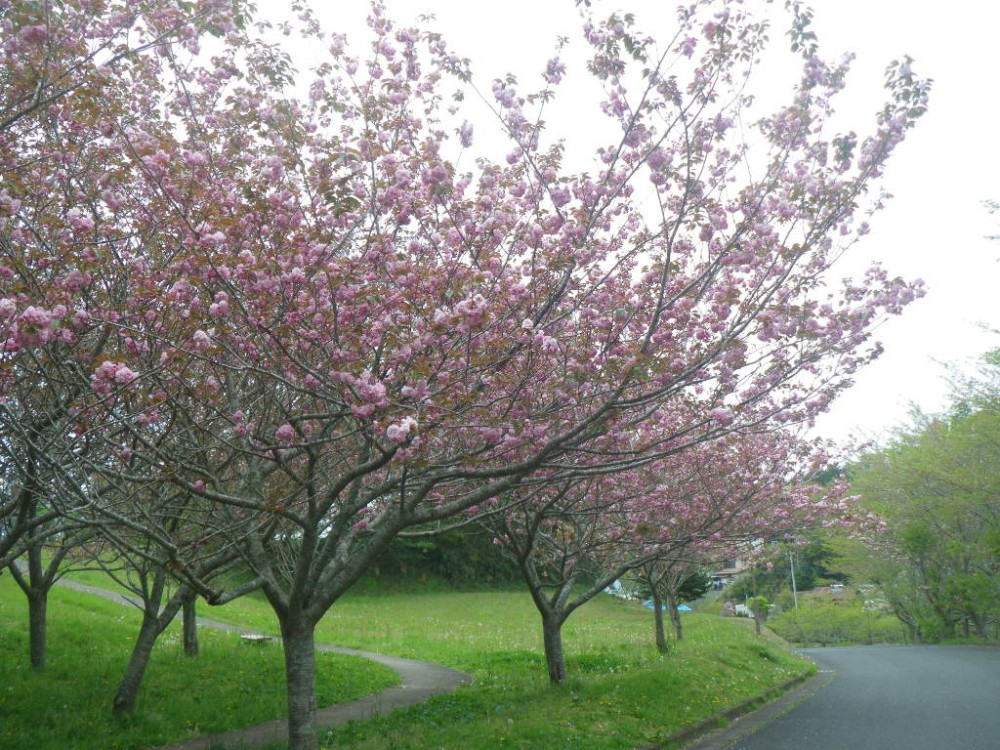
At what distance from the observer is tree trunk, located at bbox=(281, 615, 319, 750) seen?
714 cm

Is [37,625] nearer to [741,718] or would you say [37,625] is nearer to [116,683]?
[116,683]

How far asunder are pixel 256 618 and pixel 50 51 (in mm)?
21050

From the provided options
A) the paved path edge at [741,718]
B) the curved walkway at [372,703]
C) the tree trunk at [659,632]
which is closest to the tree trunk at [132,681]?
the curved walkway at [372,703]

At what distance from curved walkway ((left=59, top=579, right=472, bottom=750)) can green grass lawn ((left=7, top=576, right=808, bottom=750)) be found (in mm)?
358

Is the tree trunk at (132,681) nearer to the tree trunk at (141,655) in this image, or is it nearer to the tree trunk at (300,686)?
the tree trunk at (141,655)

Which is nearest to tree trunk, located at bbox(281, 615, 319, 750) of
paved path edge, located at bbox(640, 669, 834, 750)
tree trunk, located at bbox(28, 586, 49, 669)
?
paved path edge, located at bbox(640, 669, 834, 750)

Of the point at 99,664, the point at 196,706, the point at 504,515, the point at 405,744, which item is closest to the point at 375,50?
the point at 504,515

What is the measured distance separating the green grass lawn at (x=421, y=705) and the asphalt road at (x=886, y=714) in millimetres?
843

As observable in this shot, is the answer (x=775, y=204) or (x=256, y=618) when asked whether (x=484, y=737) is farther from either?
(x=256, y=618)

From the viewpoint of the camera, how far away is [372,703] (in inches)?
467

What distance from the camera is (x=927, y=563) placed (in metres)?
33.3

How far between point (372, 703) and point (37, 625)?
5.31 m

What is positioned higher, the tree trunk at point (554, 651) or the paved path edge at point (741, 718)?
the tree trunk at point (554, 651)

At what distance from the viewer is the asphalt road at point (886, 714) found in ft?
31.9
